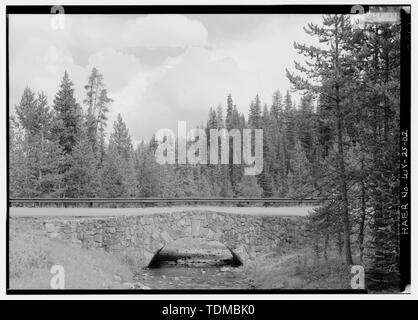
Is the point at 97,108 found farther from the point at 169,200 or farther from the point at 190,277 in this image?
the point at 190,277

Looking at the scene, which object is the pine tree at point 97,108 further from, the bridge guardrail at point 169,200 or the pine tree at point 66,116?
the bridge guardrail at point 169,200

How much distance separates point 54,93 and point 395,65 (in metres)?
6.94

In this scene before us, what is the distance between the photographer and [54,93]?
30.1 feet

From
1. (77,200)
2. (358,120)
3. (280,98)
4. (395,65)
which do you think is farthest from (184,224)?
(395,65)

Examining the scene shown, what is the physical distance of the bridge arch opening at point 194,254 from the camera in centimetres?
1031

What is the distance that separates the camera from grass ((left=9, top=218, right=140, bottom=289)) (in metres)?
8.72

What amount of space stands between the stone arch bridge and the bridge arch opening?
15 centimetres

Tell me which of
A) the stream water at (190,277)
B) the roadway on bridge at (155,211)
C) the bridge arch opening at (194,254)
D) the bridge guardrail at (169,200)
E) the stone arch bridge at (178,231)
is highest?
the bridge guardrail at (169,200)

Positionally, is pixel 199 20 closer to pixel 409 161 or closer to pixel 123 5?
pixel 123 5

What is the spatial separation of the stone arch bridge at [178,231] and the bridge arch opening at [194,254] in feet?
0.50

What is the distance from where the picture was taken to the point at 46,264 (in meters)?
8.91

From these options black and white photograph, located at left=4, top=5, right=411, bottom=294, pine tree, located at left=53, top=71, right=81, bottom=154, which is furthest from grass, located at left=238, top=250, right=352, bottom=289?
pine tree, located at left=53, top=71, right=81, bottom=154

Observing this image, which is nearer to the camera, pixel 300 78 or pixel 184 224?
pixel 300 78

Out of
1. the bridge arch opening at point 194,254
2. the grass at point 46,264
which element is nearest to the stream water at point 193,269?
the bridge arch opening at point 194,254
